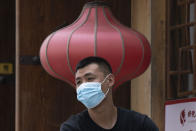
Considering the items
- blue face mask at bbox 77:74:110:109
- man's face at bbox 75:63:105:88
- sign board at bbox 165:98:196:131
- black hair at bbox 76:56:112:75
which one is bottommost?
sign board at bbox 165:98:196:131

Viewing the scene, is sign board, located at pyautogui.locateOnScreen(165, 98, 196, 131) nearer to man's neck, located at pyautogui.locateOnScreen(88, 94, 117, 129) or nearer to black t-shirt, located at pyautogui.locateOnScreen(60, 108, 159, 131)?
black t-shirt, located at pyautogui.locateOnScreen(60, 108, 159, 131)

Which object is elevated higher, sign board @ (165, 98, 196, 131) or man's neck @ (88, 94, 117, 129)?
man's neck @ (88, 94, 117, 129)

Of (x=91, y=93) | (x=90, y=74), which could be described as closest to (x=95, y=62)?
(x=90, y=74)

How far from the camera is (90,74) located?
225cm

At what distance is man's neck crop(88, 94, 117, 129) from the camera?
7.50 ft

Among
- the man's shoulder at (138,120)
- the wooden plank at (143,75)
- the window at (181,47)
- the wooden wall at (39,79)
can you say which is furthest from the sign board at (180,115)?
the wooden wall at (39,79)

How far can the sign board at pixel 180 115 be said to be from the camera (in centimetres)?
318

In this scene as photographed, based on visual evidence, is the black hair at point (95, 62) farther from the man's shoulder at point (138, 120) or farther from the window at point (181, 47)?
the window at point (181, 47)

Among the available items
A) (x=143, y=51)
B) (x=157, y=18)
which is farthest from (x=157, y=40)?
(x=143, y=51)
